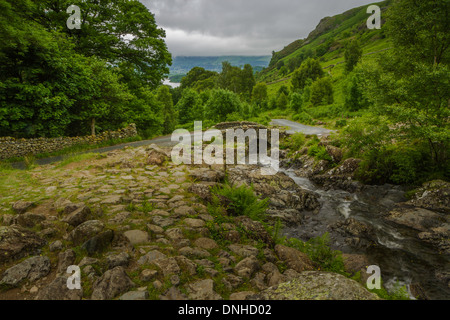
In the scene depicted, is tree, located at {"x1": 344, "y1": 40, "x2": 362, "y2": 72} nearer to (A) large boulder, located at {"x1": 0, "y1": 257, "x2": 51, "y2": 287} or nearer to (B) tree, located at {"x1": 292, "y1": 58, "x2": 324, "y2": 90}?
(B) tree, located at {"x1": 292, "y1": 58, "x2": 324, "y2": 90}

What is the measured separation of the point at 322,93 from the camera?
165 ft

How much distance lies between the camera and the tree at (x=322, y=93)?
1941 inches

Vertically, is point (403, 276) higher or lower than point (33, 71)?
lower

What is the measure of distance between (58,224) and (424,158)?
49.4 feet

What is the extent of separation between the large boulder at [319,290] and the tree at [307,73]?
7439 cm

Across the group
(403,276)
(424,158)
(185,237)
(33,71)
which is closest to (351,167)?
(424,158)

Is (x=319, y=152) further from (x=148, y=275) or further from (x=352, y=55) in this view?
(x=352, y=55)

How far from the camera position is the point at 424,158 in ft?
35.7

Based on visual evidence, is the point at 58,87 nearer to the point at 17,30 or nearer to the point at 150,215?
the point at 17,30

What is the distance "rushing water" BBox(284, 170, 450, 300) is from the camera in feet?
17.7

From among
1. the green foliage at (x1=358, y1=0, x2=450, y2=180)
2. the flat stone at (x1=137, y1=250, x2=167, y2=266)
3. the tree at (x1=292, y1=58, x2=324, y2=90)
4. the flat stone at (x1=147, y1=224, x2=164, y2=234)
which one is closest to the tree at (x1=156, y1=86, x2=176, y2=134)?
the green foliage at (x1=358, y1=0, x2=450, y2=180)

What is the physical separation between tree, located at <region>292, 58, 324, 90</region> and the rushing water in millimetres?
66495

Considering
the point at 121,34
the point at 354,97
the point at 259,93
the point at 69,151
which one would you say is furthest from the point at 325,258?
the point at 259,93

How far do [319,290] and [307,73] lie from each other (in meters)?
78.3
